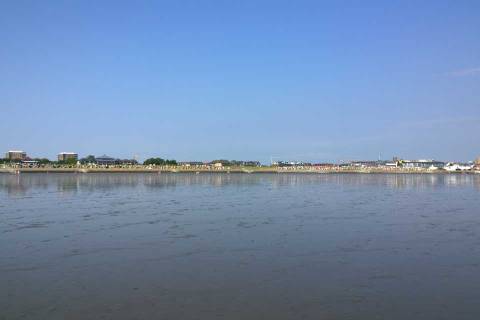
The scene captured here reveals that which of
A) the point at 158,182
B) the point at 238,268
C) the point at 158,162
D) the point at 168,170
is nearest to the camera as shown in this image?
the point at 238,268

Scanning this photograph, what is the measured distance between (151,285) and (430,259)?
6.61 m

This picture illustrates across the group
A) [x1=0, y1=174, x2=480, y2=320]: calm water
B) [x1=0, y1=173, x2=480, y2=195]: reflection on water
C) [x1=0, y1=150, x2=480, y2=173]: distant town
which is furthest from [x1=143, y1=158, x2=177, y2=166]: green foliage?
[x1=0, y1=174, x2=480, y2=320]: calm water

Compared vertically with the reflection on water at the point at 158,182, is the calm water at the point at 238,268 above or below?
below

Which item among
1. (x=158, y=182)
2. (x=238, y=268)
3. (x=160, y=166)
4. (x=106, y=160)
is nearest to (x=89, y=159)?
(x=106, y=160)

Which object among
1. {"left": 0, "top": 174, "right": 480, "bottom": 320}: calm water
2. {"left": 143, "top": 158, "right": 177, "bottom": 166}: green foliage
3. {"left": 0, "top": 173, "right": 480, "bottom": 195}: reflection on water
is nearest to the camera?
{"left": 0, "top": 174, "right": 480, "bottom": 320}: calm water

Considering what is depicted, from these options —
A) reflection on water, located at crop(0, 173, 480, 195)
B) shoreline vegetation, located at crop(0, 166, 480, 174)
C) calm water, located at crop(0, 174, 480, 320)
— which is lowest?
calm water, located at crop(0, 174, 480, 320)

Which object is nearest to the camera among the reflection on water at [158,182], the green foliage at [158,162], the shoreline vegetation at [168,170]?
the reflection on water at [158,182]

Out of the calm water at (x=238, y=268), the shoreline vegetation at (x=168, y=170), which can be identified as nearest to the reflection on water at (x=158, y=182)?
the calm water at (x=238, y=268)

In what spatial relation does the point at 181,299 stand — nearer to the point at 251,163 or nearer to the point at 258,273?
the point at 258,273

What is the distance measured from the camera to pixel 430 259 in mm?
11211

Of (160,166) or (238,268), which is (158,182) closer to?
(238,268)

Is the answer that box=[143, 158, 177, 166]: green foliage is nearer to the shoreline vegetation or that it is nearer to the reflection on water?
the shoreline vegetation

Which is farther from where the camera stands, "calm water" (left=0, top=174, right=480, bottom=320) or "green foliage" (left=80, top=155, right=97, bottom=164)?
"green foliage" (left=80, top=155, right=97, bottom=164)

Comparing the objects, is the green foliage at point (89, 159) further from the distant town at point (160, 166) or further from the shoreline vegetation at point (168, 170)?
the shoreline vegetation at point (168, 170)
